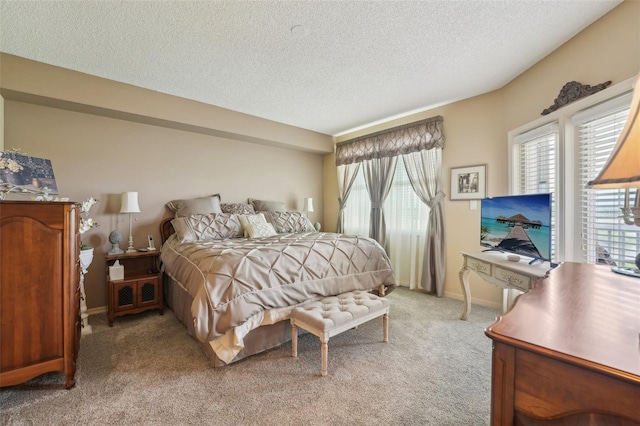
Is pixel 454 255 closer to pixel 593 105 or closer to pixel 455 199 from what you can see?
pixel 455 199

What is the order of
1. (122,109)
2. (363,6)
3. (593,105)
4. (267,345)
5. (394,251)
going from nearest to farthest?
1. (363,6)
2. (593,105)
3. (267,345)
4. (122,109)
5. (394,251)

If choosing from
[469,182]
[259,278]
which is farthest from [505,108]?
[259,278]

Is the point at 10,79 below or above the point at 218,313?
above

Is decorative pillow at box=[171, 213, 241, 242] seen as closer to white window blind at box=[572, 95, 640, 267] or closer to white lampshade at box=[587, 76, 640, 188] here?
white lampshade at box=[587, 76, 640, 188]

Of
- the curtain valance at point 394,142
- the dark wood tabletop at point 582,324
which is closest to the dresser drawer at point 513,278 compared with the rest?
the dark wood tabletop at point 582,324

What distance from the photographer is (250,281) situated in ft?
6.67

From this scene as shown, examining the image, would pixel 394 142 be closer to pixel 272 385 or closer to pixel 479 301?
pixel 479 301

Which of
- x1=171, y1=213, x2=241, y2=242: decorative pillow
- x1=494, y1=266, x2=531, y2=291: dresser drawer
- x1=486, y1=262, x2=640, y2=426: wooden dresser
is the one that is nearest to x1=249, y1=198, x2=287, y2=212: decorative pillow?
x1=171, y1=213, x2=241, y2=242: decorative pillow

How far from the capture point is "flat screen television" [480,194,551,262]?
2006 millimetres

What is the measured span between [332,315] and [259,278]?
630 millimetres

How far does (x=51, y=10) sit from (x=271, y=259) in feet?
7.88

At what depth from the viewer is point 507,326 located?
752mm

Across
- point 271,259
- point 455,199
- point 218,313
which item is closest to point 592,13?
point 455,199

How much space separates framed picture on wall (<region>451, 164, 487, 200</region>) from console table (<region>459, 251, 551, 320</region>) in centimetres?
98
